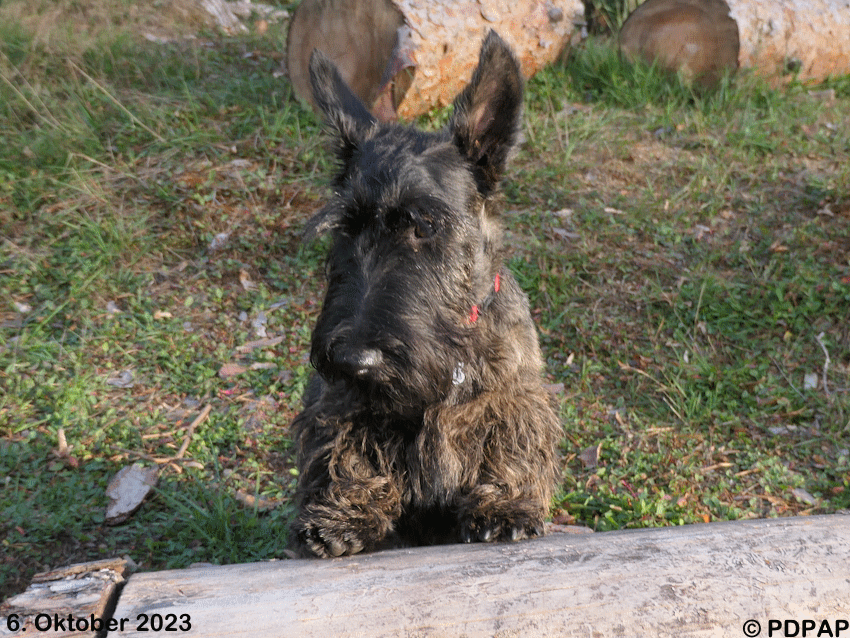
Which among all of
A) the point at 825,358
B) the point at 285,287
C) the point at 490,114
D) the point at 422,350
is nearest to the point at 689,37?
the point at 825,358

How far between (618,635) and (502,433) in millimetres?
966

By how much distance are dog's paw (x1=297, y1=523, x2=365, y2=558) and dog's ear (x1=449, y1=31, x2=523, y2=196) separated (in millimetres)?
1338

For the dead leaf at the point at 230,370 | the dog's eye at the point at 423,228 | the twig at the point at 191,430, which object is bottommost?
the twig at the point at 191,430

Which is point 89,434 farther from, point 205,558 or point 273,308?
point 273,308

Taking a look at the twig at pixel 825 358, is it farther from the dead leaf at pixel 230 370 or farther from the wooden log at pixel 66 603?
the wooden log at pixel 66 603

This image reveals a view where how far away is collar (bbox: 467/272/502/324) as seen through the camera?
245cm

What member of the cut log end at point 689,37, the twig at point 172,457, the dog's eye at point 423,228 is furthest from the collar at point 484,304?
the cut log end at point 689,37

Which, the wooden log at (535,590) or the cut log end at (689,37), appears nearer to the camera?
the wooden log at (535,590)

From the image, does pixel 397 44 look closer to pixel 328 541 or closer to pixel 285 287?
pixel 285 287

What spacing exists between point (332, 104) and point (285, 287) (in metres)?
2.08

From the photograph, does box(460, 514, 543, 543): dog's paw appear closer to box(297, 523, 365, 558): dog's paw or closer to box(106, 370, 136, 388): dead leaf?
box(297, 523, 365, 558): dog's paw

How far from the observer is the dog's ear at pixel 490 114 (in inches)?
91.2

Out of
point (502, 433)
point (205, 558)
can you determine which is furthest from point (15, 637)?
point (502, 433)

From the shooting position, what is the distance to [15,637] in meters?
1.53
